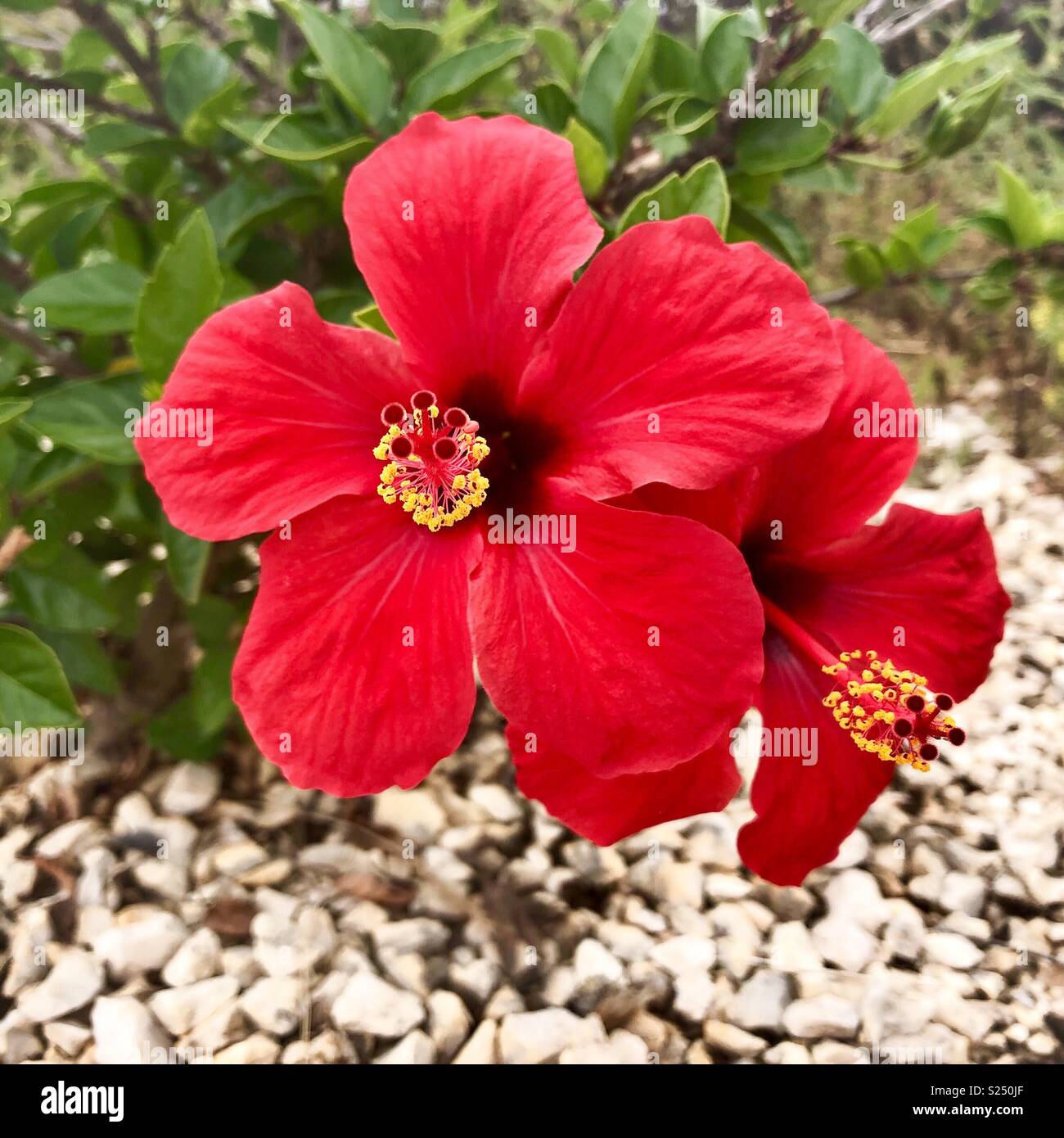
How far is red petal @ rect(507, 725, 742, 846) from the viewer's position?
0.74 meters

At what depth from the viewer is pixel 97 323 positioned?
113 centimetres

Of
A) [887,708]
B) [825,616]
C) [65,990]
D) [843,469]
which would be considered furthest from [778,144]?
[65,990]

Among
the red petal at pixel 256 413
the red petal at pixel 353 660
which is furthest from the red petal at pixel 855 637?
the red petal at pixel 256 413

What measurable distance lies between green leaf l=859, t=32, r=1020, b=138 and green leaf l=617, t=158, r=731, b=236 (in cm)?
50

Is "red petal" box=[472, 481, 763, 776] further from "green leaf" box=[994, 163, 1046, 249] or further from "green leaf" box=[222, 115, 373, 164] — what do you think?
"green leaf" box=[994, 163, 1046, 249]

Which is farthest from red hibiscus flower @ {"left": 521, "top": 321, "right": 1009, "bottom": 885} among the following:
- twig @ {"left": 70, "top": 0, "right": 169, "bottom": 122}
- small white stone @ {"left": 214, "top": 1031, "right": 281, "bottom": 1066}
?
twig @ {"left": 70, "top": 0, "right": 169, "bottom": 122}

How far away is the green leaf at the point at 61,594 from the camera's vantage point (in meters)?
1.25

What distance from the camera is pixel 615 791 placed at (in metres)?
0.74

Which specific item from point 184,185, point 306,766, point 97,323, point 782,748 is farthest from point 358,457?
point 184,185

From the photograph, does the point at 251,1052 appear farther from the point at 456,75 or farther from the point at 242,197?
the point at 456,75

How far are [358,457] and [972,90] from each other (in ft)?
3.06

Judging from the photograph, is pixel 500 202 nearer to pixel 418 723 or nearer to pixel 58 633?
pixel 418 723

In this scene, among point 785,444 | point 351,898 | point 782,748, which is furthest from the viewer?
point 351,898

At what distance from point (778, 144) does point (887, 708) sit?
769 millimetres
